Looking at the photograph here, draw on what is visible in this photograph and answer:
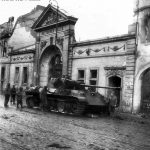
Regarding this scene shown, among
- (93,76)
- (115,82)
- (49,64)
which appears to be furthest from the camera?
(49,64)

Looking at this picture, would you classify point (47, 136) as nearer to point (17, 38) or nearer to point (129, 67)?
point (129, 67)

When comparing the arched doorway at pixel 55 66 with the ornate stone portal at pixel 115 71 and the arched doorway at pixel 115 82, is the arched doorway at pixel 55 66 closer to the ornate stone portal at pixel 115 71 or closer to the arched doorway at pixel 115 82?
the arched doorway at pixel 115 82

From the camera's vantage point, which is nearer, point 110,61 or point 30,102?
point 30,102

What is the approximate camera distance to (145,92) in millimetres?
19172

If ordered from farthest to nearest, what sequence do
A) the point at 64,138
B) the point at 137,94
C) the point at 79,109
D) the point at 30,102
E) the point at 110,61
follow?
the point at 110,61 → the point at 30,102 → the point at 137,94 → the point at 79,109 → the point at 64,138

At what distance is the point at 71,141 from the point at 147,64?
10.8m

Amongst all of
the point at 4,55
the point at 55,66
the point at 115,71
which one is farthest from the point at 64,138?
the point at 4,55

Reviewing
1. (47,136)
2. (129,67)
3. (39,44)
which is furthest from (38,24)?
(47,136)

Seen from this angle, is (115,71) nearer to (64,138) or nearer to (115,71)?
(115,71)

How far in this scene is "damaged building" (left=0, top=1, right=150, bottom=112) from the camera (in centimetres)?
1870

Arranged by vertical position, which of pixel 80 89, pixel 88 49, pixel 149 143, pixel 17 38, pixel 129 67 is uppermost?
pixel 17 38

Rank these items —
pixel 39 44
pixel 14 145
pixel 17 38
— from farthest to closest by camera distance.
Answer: pixel 17 38
pixel 39 44
pixel 14 145

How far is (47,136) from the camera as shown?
905 centimetres

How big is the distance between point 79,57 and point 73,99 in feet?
26.0
